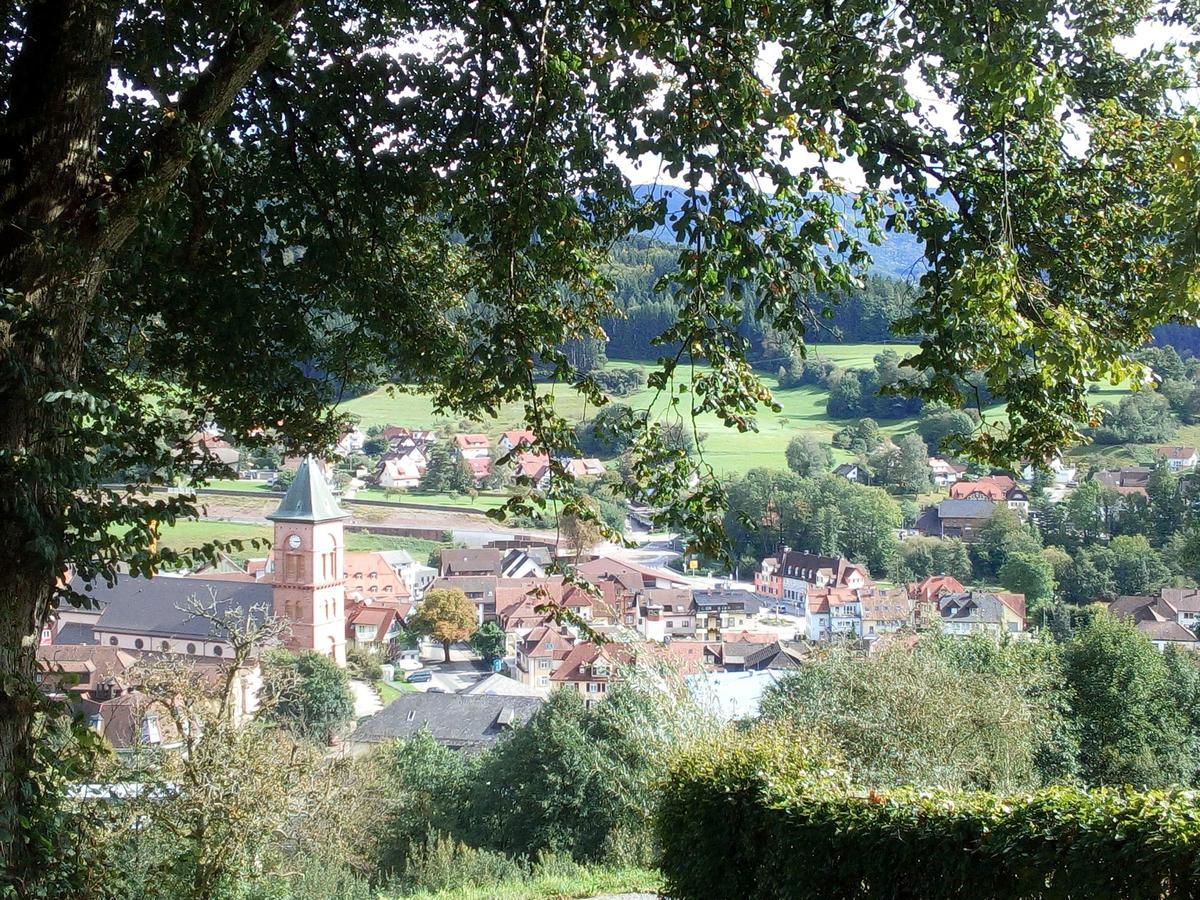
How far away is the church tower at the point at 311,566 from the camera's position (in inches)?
1531

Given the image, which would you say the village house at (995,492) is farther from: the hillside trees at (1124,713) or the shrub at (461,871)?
the shrub at (461,871)

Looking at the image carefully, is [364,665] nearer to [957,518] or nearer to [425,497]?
[425,497]

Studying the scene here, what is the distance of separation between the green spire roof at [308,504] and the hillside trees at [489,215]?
32478mm

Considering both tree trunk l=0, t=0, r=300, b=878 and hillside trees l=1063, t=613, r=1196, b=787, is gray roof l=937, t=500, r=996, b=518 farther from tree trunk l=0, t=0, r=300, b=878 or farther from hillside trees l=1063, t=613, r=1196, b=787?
tree trunk l=0, t=0, r=300, b=878

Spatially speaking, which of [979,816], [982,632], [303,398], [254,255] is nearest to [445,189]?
[254,255]

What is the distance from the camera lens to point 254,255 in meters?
5.48

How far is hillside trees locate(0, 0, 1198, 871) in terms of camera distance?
3.34 meters

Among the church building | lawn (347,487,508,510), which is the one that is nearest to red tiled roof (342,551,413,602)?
the church building

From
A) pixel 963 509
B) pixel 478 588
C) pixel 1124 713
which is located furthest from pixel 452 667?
pixel 1124 713

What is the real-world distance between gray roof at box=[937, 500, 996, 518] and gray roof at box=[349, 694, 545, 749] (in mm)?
26867

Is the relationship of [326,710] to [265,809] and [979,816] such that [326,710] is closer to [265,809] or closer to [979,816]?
[265,809]

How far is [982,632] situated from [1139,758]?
9.22ft

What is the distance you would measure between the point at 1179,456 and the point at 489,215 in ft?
164

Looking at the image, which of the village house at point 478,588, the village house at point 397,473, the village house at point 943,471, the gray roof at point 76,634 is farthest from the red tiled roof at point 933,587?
the gray roof at point 76,634
